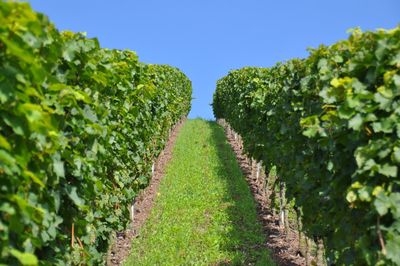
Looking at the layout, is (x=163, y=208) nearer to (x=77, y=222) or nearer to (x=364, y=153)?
(x=77, y=222)

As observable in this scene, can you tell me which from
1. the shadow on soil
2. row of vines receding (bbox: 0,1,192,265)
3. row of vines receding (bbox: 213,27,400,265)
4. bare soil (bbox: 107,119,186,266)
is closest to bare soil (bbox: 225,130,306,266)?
the shadow on soil

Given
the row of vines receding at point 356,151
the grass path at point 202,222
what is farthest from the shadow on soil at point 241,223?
the row of vines receding at point 356,151

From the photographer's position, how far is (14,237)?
3.53 metres

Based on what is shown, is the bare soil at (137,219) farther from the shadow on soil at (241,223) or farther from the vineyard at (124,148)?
the shadow on soil at (241,223)

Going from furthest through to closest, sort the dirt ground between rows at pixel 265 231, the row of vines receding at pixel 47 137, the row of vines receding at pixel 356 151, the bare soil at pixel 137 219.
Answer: the bare soil at pixel 137 219, the dirt ground between rows at pixel 265 231, the row of vines receding at pixel 356 151, the row of vines receding at pixel 47 137

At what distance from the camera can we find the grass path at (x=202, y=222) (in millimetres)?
9711

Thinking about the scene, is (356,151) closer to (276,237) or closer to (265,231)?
(276,237)

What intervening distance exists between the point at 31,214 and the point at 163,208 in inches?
403

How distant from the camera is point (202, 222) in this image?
12.0 metres

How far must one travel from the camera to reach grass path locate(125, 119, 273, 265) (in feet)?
31.9

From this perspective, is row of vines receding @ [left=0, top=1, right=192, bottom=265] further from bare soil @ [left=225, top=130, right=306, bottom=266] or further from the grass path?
bare soil @ [left=225, top=130, right=306, bottom=266]

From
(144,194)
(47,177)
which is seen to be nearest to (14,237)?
(47,177)

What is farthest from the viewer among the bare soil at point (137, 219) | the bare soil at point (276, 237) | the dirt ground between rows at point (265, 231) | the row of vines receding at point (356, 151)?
the bare soil at point (137, 219)

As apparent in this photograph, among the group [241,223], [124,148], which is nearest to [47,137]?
[124,148]
